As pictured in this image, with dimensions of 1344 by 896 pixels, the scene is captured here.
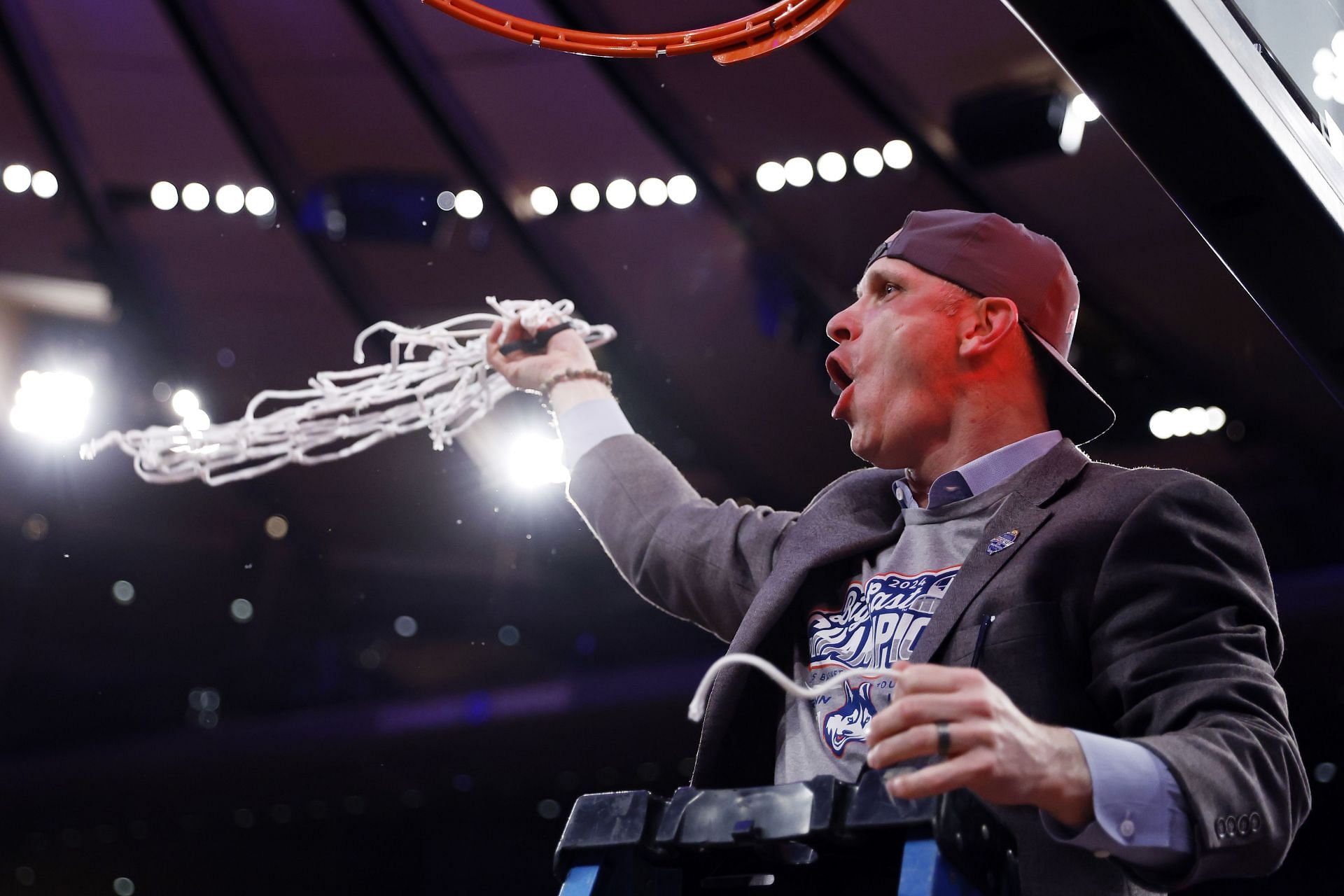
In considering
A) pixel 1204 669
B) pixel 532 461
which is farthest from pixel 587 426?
pixel 532 461

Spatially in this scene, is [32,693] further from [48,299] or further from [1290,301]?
[1290,301]

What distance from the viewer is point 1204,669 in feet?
3.64

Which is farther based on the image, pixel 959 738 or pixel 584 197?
pixel 584 197

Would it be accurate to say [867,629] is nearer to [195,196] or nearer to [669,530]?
[669,530]

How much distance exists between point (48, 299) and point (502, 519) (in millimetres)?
2026

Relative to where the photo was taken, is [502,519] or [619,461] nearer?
[619,461]

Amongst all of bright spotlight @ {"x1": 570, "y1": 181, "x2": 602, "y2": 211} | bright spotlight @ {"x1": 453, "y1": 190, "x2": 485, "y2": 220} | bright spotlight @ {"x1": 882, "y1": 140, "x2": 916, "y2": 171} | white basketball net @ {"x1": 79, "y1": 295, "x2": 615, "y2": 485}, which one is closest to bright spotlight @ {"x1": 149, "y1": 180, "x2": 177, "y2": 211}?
bright spotlight @ {"x1": 453, "y1": 190, "x2": 485, "y2": 220}

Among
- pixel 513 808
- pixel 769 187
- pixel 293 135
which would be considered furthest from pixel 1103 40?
pixel 513 808

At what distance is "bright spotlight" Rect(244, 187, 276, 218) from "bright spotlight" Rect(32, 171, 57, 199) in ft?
2.24

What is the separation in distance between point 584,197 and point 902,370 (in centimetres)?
349

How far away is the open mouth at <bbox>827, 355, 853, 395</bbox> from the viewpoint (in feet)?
5.32

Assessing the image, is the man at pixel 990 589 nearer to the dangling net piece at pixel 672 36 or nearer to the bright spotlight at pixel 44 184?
the dangling net piece at pixel 672 36

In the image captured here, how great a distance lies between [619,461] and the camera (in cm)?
171

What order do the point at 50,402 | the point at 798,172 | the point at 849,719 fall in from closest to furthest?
the point at 849,719, the point at 798,172, the point at 50,402
